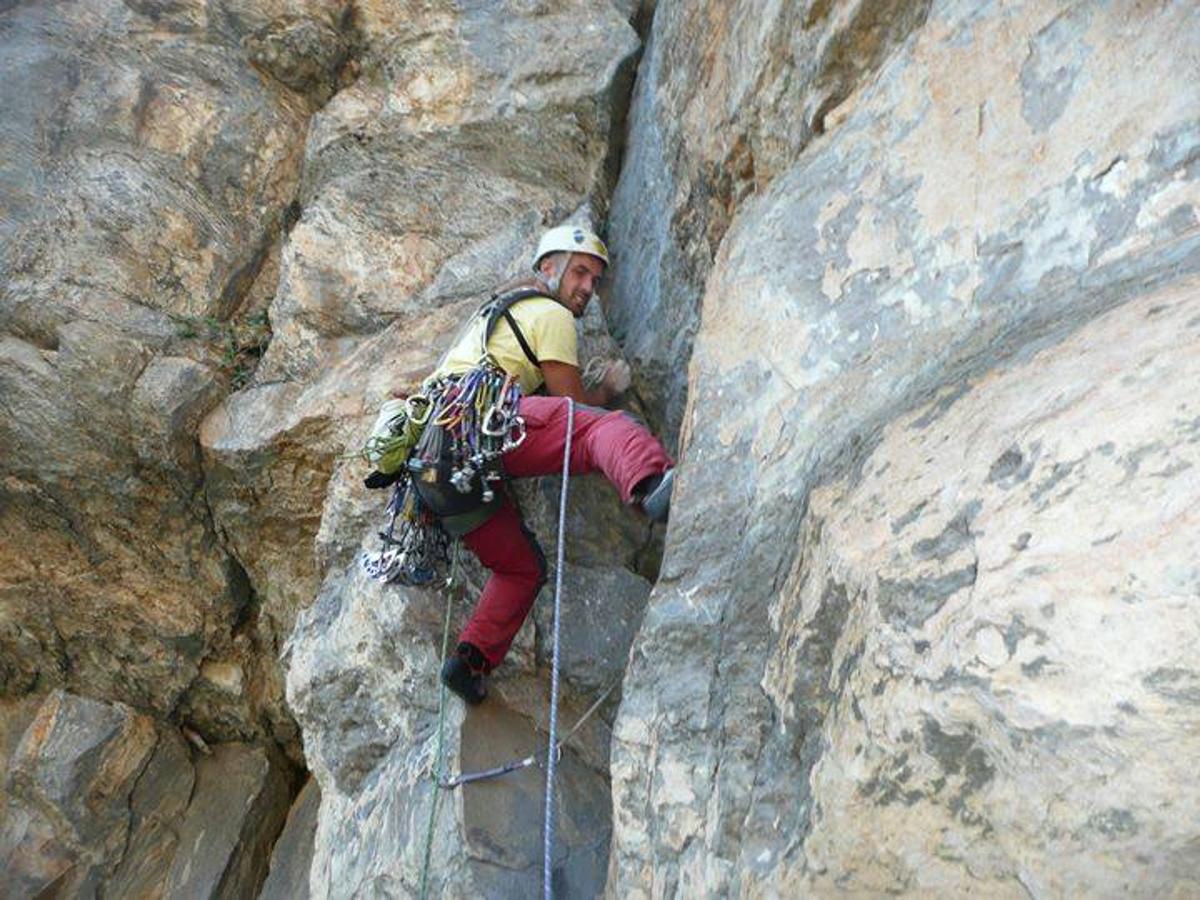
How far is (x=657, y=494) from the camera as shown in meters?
3.53

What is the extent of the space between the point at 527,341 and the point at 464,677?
146 centimetres

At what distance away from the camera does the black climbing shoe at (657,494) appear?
3506 millimetres

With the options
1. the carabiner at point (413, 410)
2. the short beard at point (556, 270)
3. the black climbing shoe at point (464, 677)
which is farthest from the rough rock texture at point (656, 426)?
the carabiner at point (413, 410)

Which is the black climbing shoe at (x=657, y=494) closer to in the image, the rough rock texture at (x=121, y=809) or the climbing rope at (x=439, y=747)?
the climbing rope at (x=439, y=747)

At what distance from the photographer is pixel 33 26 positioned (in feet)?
24.3

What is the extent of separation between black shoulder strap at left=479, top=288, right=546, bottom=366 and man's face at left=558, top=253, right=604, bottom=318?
50cm

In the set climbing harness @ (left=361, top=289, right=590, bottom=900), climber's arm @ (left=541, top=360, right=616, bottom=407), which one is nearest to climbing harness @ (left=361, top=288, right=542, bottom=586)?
climbing harness @ (left=361, top=289, right=590, bottom=900)

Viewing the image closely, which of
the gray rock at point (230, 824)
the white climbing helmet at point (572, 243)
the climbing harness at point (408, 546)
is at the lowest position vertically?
the gray rock at point (230, 824)

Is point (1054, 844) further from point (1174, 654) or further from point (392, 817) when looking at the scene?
point (392, 817)

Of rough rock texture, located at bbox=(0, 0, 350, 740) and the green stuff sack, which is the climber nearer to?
the green stuff sack

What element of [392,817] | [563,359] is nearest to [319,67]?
[563,359]

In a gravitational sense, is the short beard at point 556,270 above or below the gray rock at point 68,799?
above

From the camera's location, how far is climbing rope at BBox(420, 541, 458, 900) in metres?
3.71

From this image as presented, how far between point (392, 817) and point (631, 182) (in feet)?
12.4
